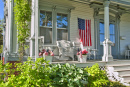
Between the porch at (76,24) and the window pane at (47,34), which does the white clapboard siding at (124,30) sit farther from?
the window pane at (47,34)

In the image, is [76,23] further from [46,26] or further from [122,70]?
[122,70]

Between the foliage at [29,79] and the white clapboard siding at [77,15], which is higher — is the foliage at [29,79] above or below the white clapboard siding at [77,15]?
below

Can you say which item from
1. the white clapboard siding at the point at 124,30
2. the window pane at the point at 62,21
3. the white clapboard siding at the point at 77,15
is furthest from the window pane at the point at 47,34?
the white clapboard siding at the point at 124,30

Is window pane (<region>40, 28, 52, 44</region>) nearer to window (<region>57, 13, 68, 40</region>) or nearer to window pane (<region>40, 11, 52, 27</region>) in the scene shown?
window pane (<region>40, 11, 52, 27</region>)

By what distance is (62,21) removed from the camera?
635cm

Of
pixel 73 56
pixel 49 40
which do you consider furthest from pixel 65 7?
pixel 73 56

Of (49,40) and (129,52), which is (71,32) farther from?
(129,52)

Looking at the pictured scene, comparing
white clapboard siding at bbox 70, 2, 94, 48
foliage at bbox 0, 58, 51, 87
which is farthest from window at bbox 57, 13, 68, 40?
foliage at bbox 0, 58, 51, 87

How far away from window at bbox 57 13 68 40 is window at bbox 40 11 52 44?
44 cm

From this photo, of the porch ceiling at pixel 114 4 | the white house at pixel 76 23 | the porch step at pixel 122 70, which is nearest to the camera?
the porch step at pixel 122 70

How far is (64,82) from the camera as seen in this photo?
2.95 meters

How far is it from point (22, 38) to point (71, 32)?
140 inches

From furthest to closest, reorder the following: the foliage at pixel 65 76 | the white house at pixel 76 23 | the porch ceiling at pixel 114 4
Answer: the porch ceiling at pixel 114 4 < the white house at pixel 76 23 < the foliage at pixel 65 76

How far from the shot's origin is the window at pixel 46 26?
5852 millimetres
